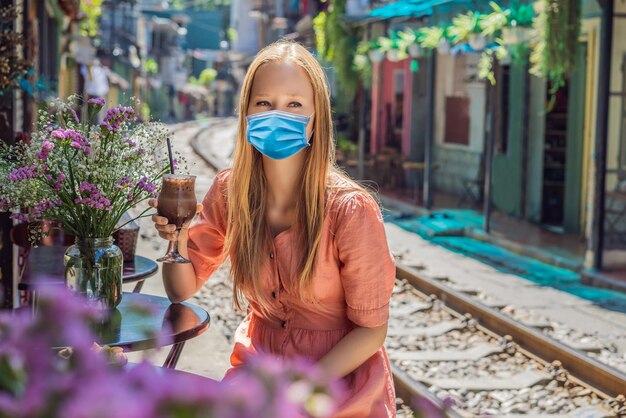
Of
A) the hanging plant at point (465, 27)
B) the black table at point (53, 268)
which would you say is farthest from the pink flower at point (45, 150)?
the hanging plant at point (465, 27)

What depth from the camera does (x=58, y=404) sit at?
112 cm

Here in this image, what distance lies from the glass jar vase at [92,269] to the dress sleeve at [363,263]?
0.77m

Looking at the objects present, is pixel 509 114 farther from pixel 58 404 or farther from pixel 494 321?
pixel 58 404

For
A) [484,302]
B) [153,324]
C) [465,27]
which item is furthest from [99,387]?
[465,27]

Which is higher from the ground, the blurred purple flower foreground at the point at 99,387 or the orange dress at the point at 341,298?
the blurred purple flower foreground at the point at 99,387

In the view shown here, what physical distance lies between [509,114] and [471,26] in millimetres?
3693

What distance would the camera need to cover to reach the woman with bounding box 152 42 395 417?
3.05 meters

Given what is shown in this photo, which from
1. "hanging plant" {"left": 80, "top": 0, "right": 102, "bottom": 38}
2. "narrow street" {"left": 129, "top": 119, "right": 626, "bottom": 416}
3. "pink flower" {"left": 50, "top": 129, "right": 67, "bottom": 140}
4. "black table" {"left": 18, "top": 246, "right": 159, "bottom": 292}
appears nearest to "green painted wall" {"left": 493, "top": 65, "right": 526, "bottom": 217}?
"narrow street" {"left": 129, "top": 119, "right": 626, "bottom": 416}

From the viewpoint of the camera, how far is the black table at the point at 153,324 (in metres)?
3.21

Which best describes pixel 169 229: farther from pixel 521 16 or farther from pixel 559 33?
pixel 521 16

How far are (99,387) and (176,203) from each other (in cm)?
223

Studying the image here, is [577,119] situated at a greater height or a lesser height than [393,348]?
greater

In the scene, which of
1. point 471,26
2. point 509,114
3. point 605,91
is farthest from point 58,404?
point 509,114

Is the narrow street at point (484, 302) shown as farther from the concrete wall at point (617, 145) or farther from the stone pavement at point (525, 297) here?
the concrete wall at point (617, 145)
